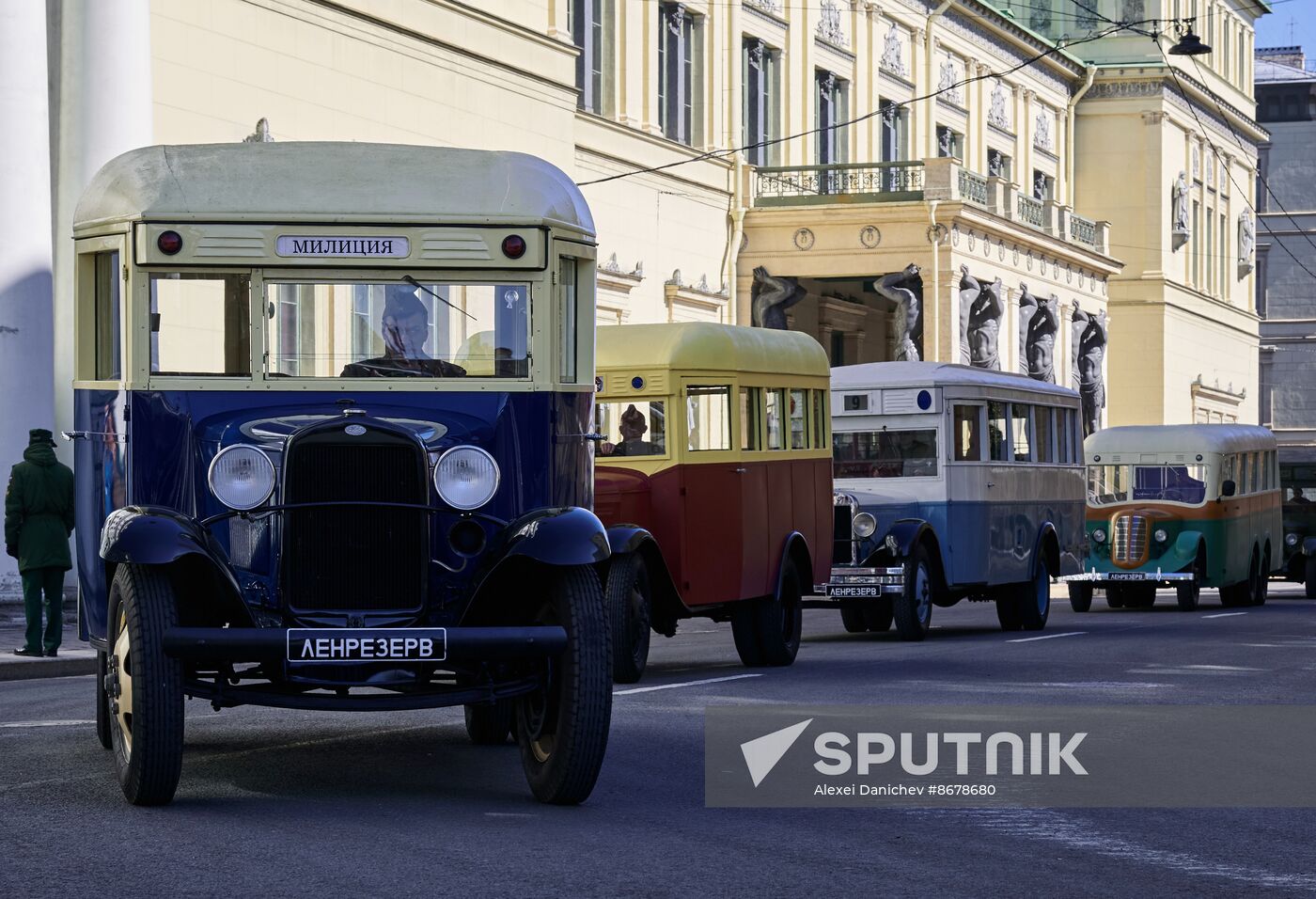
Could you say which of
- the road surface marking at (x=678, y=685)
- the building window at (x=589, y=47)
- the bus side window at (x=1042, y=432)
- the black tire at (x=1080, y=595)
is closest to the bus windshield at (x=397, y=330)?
the road surface marking at (x=678, y=685)

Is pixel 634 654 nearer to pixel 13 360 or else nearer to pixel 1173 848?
pixel 1173 848

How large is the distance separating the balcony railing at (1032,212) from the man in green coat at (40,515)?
33616 mm

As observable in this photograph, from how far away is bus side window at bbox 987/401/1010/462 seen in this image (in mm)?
25109

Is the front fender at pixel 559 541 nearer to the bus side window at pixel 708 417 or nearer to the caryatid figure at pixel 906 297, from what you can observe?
the bus side window at pixel 708 417

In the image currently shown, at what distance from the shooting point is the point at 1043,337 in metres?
53.1

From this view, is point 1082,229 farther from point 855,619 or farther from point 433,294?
point 433,294

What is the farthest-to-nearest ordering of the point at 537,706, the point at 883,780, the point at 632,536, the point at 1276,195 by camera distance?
the point at 1276,195
the point at 632,536
the point at 883,780
the point at 537,706

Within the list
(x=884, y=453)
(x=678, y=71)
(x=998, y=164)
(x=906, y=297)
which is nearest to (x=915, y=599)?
(x=884, y=453)

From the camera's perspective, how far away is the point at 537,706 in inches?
398

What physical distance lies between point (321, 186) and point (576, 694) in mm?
2631

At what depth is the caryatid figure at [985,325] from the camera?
156 ft

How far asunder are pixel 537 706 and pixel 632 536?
240 inches

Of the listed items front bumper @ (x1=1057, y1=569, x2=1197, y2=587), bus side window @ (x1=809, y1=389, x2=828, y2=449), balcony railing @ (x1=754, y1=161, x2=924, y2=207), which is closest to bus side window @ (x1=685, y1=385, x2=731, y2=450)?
bus side window @ (x1=809, y1=389, x2=828, y2=449)

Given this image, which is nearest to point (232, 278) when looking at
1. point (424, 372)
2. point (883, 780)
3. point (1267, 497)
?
point (424, 372)
